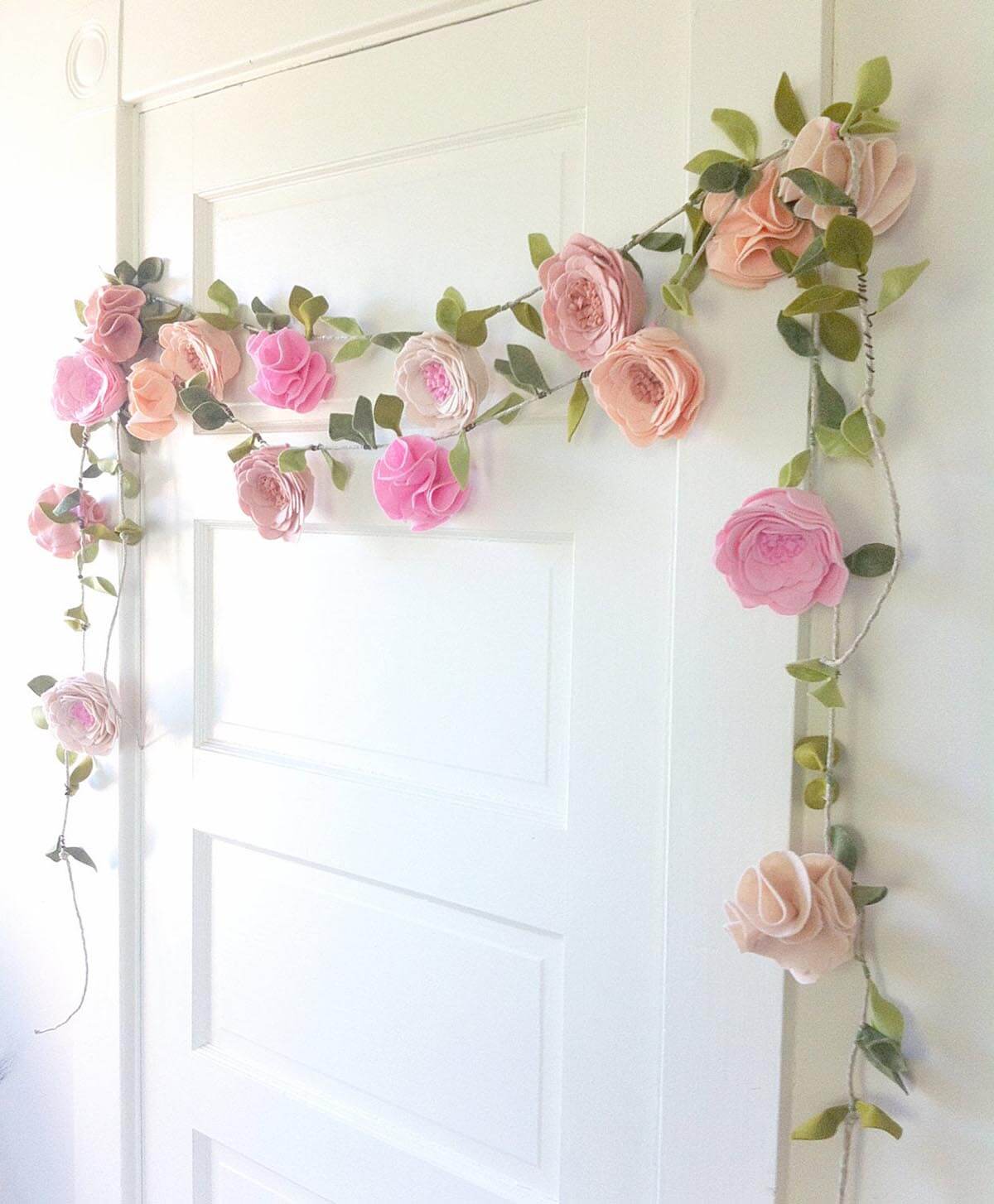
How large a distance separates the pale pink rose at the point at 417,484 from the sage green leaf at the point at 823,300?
35 centimetres

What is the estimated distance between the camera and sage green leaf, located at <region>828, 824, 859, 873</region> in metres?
0.69

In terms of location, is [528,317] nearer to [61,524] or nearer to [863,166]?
[863,166]

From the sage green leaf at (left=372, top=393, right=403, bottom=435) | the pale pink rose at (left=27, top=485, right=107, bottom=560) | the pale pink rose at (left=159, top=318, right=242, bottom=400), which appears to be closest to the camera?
the sage green leaf at (left=372, top=393, right=403, bottom=435)

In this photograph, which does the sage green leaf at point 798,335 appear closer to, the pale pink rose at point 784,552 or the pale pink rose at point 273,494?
the pale pink rose at point 784,552

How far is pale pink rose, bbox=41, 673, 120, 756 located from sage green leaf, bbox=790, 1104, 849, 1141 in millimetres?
896

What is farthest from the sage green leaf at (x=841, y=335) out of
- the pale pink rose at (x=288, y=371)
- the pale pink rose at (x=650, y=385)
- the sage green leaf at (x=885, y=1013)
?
the pale pink rose at (x=288, y=371)

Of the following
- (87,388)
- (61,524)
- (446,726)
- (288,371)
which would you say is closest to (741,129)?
(288,371)

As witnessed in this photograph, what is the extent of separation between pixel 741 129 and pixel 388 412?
1.31 ft

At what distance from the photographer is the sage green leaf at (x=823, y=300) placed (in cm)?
63

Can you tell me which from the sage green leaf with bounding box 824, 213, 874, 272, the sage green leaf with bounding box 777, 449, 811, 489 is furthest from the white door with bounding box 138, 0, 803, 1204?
the sage green leaf with bounding box 824, 213, 874, 272

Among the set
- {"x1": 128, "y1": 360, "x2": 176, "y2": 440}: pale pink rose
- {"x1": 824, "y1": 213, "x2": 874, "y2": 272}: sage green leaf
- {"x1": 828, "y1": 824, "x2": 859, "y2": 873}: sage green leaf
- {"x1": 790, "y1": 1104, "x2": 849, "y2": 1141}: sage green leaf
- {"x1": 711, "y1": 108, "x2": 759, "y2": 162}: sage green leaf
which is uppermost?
{"x1": 711, "y1": 108, "x2": 759, "y2": 162}: sage green leaf

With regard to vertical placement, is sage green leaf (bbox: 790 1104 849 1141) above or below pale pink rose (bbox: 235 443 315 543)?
below

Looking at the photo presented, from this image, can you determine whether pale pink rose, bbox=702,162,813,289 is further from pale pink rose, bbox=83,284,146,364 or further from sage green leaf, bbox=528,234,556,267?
pale pink rose, bbox=83,284,146,364

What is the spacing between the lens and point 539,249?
779 millimetres
